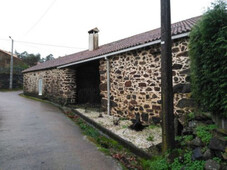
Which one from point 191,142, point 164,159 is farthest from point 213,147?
point 164,159

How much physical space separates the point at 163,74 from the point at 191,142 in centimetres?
138

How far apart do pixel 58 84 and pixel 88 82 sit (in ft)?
6.87

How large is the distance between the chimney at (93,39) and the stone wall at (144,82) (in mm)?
6334

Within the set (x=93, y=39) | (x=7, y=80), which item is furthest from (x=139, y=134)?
(x=7, y=80)

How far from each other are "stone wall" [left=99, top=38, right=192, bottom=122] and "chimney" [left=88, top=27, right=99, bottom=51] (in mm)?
6334

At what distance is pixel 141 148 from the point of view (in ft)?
11.4

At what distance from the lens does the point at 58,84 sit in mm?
10609

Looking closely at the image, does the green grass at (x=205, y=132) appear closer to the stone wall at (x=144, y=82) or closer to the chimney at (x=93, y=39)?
the stone wall at (x=144, y=82)

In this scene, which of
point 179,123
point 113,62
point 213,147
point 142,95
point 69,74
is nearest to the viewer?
point 213,147

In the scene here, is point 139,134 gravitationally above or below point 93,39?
below

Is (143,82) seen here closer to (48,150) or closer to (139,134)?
(139,134)

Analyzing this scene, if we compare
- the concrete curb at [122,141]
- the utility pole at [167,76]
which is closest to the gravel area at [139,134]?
the concrete curb at [122,141]

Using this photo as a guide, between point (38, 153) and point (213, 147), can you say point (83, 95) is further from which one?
point (213, 147)

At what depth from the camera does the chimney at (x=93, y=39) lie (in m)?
12.7
